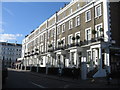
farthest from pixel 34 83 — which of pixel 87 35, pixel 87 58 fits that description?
pixel 87 35

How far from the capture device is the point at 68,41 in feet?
113

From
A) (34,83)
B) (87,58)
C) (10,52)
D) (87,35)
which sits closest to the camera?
(34,83)

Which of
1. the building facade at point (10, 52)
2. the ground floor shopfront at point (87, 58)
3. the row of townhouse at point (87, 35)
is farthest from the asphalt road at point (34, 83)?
the building facade at point (10, 52)

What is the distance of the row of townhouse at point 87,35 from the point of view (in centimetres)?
2430

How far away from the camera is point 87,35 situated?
94.5 ft

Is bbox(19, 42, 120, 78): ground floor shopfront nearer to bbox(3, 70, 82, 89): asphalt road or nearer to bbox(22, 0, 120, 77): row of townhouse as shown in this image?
bbox(22, 0, 120, 77): row of townhouse

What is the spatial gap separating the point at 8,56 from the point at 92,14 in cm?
8472

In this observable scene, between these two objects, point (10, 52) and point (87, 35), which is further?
point (10, 52)

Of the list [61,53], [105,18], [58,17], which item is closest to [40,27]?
[58,17]

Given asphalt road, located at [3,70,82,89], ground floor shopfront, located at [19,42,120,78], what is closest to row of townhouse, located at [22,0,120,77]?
ground floor shopfront, located at [19,42,120,78]

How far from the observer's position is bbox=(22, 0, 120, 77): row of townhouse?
24.3m

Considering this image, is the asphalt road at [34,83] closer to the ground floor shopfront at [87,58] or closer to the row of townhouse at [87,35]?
the ground floor shopfront at [87,58]

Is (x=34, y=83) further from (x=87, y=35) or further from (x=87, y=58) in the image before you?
(x=87, y=35)

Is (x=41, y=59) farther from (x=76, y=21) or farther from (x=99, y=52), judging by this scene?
(x=99, y=52)
